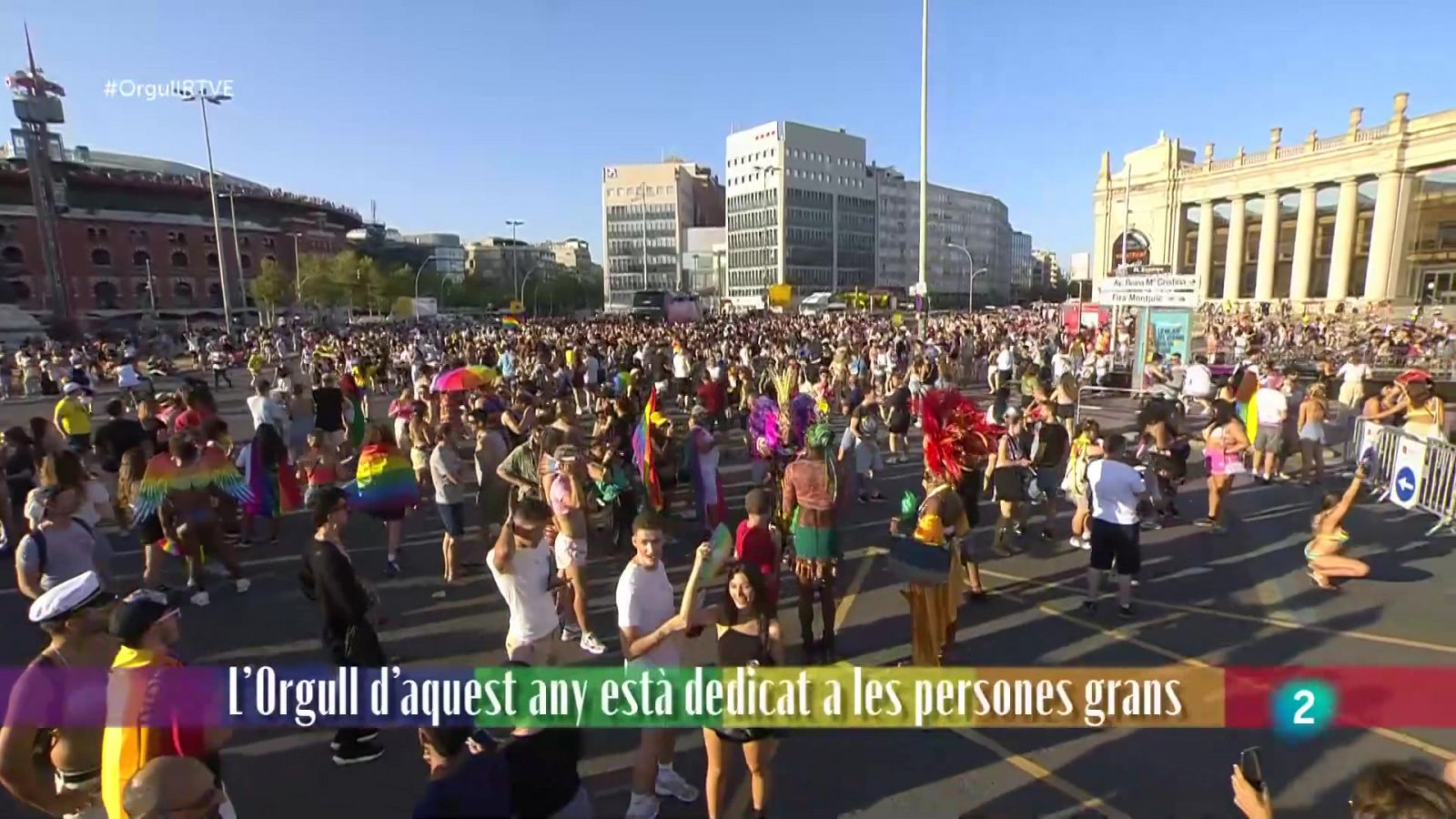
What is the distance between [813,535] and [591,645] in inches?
82.9

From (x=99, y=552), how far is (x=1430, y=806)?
773 centimetres

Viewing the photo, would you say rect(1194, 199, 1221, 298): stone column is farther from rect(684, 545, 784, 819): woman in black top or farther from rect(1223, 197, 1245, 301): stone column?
rect(684, 545, 784, 819): woman in black top

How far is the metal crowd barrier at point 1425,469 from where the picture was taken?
8.58 m

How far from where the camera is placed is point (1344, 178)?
5006 centimetres

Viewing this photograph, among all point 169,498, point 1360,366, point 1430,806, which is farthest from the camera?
point 1360,366

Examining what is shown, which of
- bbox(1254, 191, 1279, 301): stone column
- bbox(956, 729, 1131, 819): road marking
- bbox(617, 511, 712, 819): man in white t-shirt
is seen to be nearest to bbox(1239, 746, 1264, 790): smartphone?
bbox(956, 729, 1131, 819): road marking

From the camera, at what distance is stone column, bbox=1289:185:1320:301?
52.4 meters

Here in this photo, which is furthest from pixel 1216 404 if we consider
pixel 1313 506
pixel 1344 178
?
pixel 1344 178

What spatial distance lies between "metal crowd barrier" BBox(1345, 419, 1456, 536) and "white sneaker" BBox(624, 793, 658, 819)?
8013mm

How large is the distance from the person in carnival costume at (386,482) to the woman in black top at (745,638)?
5.07 metres

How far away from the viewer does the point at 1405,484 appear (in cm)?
933

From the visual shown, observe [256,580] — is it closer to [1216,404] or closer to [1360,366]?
[1216,404]

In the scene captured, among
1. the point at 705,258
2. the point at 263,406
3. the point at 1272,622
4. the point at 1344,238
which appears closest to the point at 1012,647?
the point at 1272,622

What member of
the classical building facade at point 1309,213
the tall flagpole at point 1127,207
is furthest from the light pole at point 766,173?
the tall flagpole at point 1127,207
